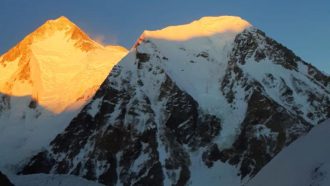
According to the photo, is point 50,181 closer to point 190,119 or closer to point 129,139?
point 129,139

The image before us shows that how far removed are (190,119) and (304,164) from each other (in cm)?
16910

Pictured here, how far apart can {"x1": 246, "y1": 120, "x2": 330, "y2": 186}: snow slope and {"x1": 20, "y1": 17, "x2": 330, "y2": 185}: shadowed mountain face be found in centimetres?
14141

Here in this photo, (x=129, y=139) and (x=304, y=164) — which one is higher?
(x=129, y=139)

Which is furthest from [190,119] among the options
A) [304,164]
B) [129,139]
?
[304,164]

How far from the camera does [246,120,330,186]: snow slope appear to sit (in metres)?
10.8

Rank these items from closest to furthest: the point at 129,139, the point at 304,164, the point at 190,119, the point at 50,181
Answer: the point at 304,164 < the point at 50,181 < the point at 129,139 < the point at 190,119

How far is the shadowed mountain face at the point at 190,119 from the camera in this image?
529ft

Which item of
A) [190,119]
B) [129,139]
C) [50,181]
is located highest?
[129,139]

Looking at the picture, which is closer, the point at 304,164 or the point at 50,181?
the point at 304,164

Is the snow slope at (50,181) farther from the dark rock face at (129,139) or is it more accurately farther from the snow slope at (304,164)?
the dark rock face at (129,139)

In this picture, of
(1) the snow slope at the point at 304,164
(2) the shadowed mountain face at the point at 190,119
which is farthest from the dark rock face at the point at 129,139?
(1) the snow slope at the point at 304,164

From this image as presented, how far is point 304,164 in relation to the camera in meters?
11.3

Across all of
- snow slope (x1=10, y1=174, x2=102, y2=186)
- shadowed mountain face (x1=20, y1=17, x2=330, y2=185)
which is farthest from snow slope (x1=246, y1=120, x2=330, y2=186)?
shadowed mountain face (x1=20, y1=17, x2=330, y2=185)

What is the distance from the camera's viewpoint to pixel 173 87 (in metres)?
186
